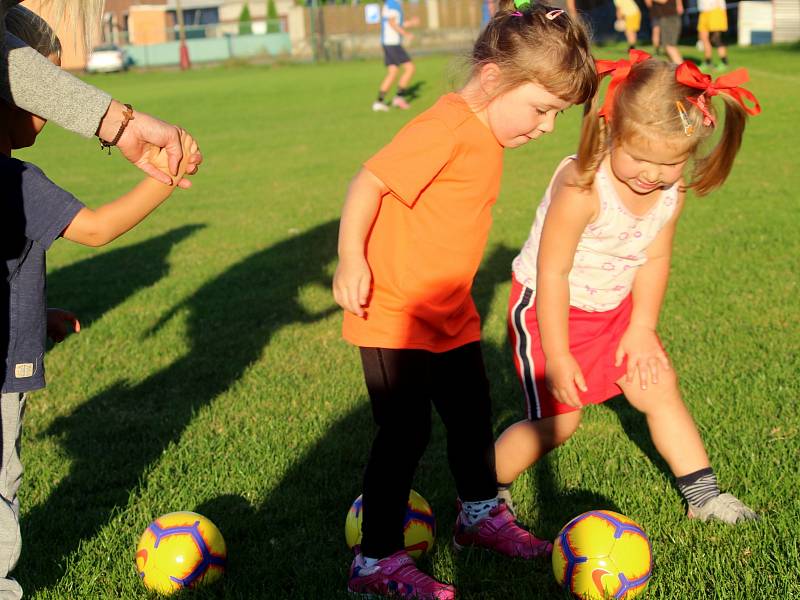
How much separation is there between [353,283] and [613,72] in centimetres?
126

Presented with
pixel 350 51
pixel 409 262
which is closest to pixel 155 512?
pixel 409 262

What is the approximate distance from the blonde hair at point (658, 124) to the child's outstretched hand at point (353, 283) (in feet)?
2.97

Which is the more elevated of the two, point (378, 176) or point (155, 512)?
point (378, 176)

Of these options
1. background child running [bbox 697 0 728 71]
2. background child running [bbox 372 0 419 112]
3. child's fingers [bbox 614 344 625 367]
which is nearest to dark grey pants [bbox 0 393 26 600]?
child's fingers [bbox 614 344 625 367]

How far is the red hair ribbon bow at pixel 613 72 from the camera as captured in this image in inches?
128

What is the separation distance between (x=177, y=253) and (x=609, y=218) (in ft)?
18.7

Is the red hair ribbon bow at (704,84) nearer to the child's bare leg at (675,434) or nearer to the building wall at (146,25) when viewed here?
the child's bare leg at (675,434)

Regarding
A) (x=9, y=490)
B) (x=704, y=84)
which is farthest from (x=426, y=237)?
(x=9, y=490)

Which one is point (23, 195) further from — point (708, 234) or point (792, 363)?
point (708, 234)

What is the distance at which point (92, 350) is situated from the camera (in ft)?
18.8

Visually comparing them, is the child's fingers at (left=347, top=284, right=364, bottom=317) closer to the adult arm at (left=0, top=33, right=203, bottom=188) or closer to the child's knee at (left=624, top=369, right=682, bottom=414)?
the adult arm at (left=0, top=33, right=203, bottom=188)

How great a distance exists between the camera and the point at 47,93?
7.61 ft

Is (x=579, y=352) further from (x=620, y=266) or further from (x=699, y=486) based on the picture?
(x=699, y=486)

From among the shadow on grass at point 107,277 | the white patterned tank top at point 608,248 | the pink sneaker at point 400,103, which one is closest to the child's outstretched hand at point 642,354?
the white patterned tank top at point 608,248
